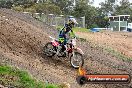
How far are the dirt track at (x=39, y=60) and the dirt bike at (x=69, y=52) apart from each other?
308 mm

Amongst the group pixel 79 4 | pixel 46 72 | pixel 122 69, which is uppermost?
pixel 46 72

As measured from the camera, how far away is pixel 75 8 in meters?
79.4

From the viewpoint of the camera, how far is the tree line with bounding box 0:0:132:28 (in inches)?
2586

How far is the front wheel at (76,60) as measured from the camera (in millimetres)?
17281

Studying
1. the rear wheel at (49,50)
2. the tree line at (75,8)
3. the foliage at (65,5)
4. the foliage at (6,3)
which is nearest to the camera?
the rear wheel at (49,50)

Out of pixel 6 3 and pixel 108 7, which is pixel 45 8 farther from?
pixel 108 7

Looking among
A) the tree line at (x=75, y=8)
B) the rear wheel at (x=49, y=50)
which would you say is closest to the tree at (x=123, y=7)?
the tree line at (x=75, y=8)

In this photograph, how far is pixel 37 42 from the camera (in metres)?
19.6

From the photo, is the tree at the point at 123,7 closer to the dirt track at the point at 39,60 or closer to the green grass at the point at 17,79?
the dirt track at the point at 39,60

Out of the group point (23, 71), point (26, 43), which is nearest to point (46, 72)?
point (23, 71)

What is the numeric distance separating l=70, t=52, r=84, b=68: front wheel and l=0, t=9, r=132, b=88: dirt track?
274 mm

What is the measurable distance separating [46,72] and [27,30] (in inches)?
233

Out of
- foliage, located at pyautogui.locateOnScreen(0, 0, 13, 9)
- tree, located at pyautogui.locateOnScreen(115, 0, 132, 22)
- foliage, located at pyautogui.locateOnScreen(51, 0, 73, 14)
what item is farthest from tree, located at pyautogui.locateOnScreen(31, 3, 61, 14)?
tree, located at pyautogui.locateOnScreen(115, 0, 132, 22)

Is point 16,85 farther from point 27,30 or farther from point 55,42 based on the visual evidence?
point 27,30
